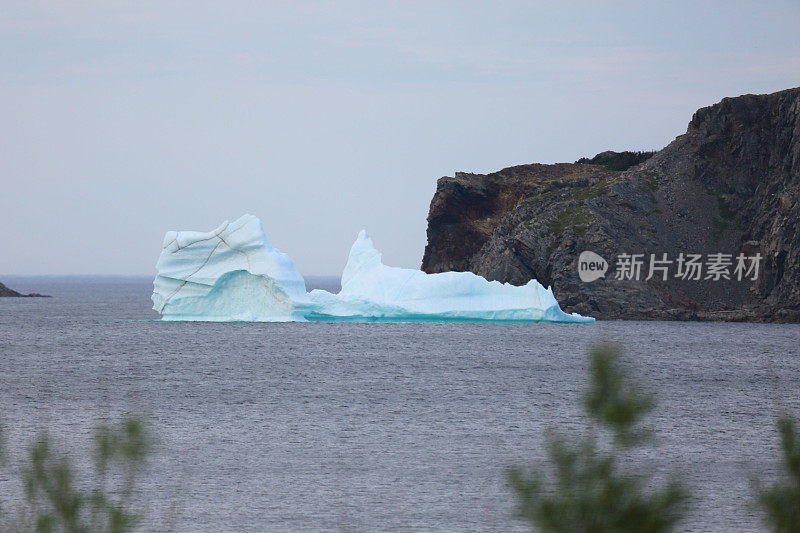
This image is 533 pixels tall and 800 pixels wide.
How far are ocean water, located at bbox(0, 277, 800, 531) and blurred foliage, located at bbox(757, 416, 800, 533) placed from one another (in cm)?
44

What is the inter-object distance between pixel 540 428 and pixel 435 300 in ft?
83.2

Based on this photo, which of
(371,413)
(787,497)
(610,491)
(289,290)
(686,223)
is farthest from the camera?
(686,223)

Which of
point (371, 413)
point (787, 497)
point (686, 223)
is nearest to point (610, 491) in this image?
point (787, 497)

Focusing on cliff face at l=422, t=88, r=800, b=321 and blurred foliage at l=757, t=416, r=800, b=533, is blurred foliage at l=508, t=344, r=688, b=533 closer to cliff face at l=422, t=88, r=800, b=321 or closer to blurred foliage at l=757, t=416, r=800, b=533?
blurred foliage at l=757, t=416, r=800, b=533

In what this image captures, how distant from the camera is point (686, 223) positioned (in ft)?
218

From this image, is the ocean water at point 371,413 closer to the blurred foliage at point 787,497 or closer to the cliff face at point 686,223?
the blurred foliage at point 787,497

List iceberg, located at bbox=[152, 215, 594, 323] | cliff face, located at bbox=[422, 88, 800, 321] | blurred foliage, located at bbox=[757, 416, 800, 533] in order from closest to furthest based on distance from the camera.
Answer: blurred foliage, located at bbox=[757, 416, 800, 533] → iceberg, located at bbox=[152, 215, 594, 323] → cliff face, located at bbox=[422, 88, 800, 321]

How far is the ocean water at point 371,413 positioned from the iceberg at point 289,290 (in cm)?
151

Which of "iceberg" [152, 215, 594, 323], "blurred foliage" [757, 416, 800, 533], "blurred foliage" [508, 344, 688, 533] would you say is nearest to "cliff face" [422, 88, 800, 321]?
"iceberg" [152, 215, 594, 323]

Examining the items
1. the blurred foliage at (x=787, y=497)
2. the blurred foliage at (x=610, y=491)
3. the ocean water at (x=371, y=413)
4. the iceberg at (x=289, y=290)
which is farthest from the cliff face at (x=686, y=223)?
the blurred foliage at (x=610, y=491)

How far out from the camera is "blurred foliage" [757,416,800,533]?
215 inches

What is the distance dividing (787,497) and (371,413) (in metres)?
19.7

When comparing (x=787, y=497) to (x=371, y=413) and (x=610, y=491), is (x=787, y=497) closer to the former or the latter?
(x=610, y=491)

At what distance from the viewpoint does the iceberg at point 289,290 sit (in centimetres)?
4266
